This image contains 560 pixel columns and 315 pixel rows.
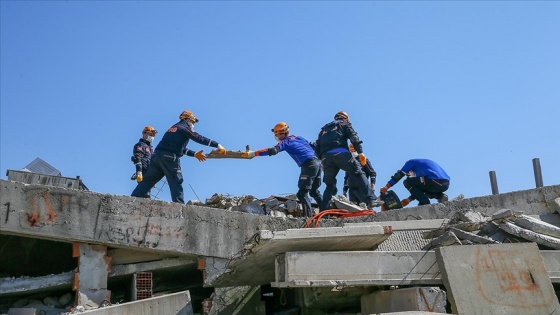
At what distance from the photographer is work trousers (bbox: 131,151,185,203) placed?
10.2 m

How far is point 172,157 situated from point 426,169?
167 inches

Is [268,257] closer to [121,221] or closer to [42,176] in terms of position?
[121,221]

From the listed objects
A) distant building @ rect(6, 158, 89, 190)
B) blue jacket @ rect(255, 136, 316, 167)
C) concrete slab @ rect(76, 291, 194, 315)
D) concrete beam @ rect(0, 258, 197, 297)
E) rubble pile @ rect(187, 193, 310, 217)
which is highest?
blue jacket @ rect(255, 136, 316, 167)

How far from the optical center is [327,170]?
36.5ft

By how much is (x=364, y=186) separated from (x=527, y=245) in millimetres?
4052

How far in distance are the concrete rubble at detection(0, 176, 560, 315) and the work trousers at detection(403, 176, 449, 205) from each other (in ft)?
5.02

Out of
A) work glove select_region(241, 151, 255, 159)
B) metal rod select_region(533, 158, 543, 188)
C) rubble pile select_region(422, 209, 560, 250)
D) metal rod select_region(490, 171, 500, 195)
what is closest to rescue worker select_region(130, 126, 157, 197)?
work glove select_region(241, 151, 255, 159)

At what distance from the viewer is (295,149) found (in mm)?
10727

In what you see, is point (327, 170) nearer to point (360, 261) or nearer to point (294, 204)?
point (294, 204)

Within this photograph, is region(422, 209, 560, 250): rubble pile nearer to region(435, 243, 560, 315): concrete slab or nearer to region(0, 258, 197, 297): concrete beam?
region(435, 243, 560, 315): concrete slab

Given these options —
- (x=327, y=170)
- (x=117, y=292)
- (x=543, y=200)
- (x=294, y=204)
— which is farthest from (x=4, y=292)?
(x=543, y=200)

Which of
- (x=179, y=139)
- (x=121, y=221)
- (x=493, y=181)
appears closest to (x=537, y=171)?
(x=493, y=181)

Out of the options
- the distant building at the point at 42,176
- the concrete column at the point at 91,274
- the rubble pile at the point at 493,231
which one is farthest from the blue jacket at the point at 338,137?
the concrete column at the point at 91,274

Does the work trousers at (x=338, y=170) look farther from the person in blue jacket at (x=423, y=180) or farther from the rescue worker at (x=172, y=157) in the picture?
the rescue worker at (x=172, y=157)
